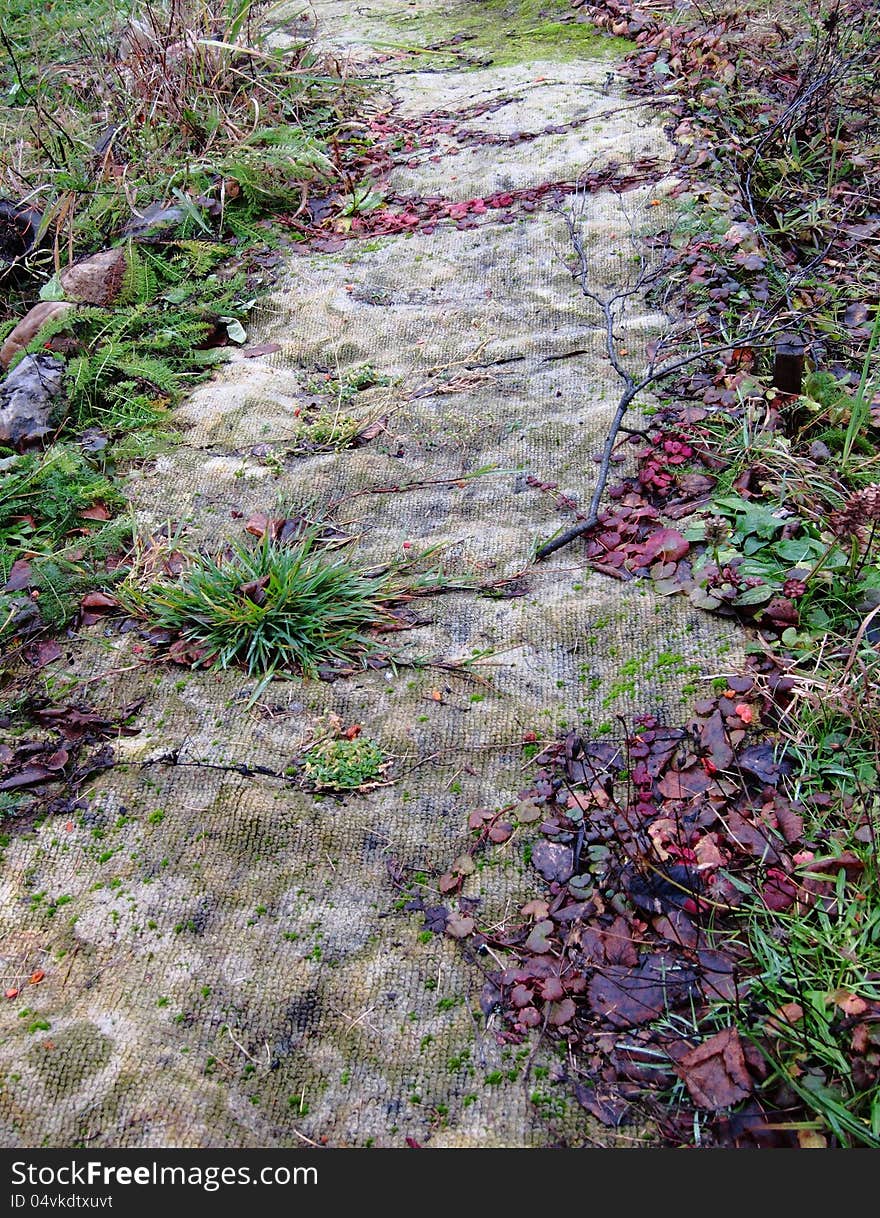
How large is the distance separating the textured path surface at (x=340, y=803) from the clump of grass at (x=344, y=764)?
4 centimetres

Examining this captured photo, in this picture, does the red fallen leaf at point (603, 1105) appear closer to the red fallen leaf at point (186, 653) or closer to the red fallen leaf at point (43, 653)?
the red fallen leaf at point (186, 653)

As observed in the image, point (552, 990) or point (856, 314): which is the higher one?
point (856, 314)

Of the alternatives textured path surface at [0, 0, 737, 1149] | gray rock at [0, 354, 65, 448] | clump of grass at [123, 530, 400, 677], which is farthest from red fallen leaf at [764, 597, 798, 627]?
gray rock at [0, 354, 65, 448]

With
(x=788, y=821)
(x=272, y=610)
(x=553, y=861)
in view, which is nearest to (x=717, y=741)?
(x=788, y=821)

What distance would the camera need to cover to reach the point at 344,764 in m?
2.27

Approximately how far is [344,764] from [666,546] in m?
1.18

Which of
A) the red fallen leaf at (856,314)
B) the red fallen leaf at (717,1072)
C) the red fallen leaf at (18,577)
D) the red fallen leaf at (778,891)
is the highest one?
the red fallen leaf at (18,577)

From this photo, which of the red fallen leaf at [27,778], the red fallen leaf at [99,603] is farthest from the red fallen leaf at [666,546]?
the red fallen leaf at [27,778]

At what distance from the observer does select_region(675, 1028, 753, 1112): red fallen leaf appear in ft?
5.17

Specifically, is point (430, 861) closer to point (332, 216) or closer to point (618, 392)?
point (618, 392)

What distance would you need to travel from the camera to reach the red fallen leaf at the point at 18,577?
2.85 meters

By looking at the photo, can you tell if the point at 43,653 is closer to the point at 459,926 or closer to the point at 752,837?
the point at 459,926

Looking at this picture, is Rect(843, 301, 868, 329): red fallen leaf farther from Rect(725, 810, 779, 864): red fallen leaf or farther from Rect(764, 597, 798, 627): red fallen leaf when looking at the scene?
Rect(725, 810, 779, 864): red fallen leaf

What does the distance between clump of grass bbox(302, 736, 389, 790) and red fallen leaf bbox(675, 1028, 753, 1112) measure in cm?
99
